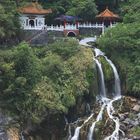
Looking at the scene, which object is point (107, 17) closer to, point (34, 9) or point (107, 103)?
point (34, 9)

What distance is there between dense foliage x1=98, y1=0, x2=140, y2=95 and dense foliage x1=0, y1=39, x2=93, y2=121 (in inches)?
117

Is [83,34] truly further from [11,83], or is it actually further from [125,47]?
[11,83]

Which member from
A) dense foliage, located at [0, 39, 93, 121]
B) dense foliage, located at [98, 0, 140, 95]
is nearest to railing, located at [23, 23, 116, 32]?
dense foliage, located at [98, 0, 140, 95]

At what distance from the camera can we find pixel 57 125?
37.7m

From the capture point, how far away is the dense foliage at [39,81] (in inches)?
1425

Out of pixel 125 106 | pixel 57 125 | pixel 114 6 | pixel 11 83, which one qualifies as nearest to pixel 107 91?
pixel 125 106

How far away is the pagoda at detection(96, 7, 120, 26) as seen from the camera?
51562 millimetres

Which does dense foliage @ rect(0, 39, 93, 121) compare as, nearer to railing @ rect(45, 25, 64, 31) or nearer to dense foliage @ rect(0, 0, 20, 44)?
dense foliage @ rect(0, 0, 20, 44)

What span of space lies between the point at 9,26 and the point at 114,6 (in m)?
16.1

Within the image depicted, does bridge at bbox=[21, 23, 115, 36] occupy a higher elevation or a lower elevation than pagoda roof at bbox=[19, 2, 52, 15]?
lower

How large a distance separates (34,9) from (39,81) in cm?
1283

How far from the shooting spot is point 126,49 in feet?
146

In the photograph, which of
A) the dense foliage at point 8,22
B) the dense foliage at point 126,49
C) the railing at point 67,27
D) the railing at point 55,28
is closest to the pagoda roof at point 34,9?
the railing at point 67,27

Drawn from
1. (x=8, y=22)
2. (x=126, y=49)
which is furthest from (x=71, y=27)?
(x=8, y=22)
